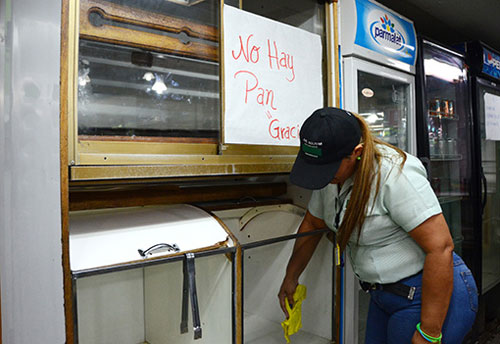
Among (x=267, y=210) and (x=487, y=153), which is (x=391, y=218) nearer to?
(x=267, y=210)

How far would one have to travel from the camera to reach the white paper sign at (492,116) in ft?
10.0

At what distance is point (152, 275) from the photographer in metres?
1.60

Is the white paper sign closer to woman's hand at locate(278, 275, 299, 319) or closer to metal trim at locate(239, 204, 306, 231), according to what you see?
metal trim at locate(239, 204, 306, 231)

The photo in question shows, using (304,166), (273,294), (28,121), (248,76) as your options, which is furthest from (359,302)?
(28,121)

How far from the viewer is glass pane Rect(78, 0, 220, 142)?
1.13 metres

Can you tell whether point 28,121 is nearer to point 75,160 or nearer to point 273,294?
point 75,160

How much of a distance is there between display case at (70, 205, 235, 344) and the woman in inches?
16.3

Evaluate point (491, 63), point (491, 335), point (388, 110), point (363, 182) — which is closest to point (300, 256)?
point (363, 182)

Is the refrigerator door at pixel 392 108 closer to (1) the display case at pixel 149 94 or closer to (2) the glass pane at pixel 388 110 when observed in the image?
(2) the glass pane at pixel 388 110

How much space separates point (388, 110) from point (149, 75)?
1.60 metres

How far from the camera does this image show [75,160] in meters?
0.98

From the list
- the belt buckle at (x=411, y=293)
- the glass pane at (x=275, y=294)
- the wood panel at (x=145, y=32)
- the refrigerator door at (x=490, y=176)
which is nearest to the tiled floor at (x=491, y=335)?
the refrigerator door at (x=490, y=176)

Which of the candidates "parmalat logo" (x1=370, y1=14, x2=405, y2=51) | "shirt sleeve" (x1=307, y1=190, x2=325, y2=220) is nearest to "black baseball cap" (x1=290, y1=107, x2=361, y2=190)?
"shirt sleeve" (x1=307, y1=190, x2=325, y2=220)

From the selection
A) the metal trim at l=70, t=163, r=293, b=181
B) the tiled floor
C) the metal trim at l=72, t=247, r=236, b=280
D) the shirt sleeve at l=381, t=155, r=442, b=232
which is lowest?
the tiled floor
